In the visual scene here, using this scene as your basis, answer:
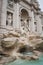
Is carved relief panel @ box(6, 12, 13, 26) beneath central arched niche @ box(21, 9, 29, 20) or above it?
beneath

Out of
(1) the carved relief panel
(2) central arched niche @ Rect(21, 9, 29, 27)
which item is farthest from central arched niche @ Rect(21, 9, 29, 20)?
(1) the carved relief panel

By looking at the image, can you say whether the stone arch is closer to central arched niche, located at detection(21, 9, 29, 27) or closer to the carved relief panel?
central arched niche, located at detection(21, 9, 29, 27)

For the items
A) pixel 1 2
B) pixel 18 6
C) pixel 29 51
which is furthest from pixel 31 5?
pixel 29 51

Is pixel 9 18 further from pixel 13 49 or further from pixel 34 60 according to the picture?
pixel 34 60

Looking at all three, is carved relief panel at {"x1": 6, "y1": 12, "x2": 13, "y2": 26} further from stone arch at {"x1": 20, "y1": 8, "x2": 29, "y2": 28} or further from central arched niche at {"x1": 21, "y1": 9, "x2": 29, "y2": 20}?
central arched niche at {"x1": 21, "y1": 9, "x2": 29, "y2": 20}

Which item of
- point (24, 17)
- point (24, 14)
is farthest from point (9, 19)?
point (24, 14)

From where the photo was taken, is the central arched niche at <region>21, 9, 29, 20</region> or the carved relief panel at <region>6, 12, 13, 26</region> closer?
the carved relief panel at <region>6, 12, 13, 26</region>

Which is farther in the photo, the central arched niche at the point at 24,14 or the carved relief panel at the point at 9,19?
the central arched niche at the point at 24,14

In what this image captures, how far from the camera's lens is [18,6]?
19359mm

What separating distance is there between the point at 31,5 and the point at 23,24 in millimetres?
3719

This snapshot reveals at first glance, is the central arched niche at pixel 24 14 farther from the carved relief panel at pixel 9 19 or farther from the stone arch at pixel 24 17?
the carved relief panel at pixel 9 19

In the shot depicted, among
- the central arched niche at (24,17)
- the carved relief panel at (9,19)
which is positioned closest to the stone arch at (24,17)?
the central arched niche at (24,17)

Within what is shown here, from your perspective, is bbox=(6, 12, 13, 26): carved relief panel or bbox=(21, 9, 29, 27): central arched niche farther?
bbox=(21, 9, 29, 27): central arched niche

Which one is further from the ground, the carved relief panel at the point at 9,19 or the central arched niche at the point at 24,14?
the central arched niche at the point at 24,14
